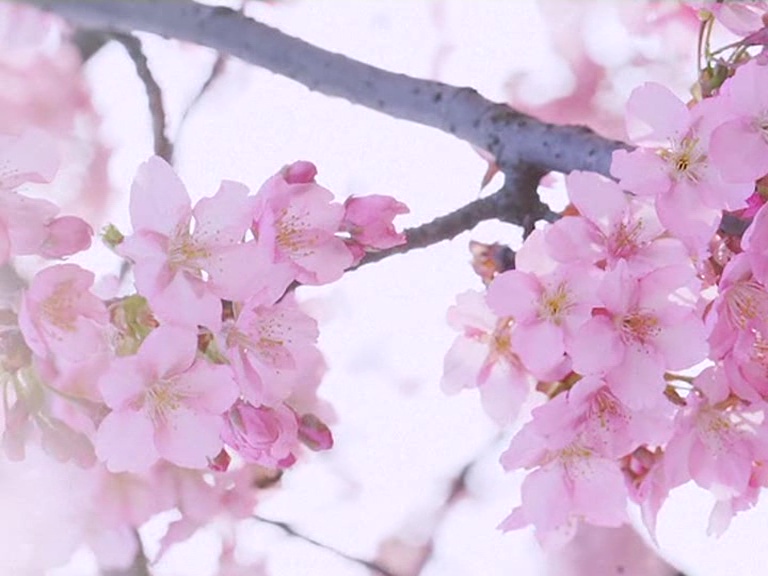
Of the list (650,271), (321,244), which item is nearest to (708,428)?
(650,271)

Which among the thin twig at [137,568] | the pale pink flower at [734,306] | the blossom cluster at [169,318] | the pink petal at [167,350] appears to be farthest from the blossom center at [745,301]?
the thin twig at [137,568]

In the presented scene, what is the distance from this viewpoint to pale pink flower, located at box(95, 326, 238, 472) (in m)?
0.59

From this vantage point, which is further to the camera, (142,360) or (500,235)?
(500,235)

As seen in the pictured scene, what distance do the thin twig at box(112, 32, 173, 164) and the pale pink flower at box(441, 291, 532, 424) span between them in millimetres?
239

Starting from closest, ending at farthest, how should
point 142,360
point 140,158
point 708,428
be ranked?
point 142,360
point 708,428
point 140,158

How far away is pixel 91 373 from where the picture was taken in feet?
2.14

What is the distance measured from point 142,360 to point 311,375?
221 millimetres

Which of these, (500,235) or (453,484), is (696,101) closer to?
(500,235)

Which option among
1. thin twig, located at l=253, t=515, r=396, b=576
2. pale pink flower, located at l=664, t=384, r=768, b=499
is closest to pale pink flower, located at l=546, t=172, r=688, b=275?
pale pink flower, located at l=664, t=384, r=768, b=499

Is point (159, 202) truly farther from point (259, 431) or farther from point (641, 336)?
point (641, 336)

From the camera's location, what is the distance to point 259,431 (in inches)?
24.5

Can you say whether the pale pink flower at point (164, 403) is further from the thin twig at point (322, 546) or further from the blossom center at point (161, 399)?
the thin twig at point (322, 546)

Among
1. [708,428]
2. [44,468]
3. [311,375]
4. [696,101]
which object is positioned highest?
[696,101]

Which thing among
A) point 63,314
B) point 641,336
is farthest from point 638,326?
point 63,314
